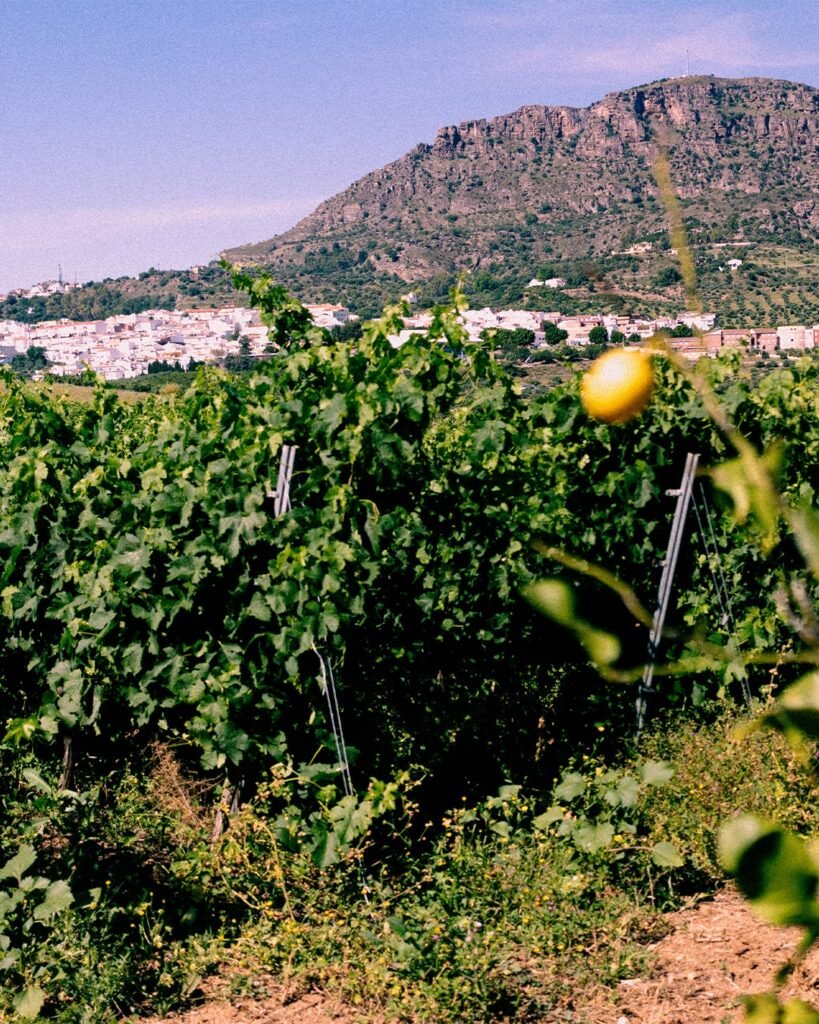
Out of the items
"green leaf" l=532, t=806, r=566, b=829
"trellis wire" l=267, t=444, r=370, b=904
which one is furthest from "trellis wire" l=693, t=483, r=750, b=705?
"trellis wire" l=267, t=444, r=370, b=904

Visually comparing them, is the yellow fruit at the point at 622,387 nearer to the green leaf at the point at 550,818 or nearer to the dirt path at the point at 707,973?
the dirt path at the point at 707,973

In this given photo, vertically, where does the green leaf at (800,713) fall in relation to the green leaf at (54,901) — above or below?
above

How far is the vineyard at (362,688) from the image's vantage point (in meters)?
3.20

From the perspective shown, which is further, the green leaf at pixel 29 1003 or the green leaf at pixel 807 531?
the green leaf at pixel 29 1003

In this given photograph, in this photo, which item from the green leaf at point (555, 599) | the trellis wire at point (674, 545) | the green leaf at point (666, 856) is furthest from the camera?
the trellis wire at point (674, 545)

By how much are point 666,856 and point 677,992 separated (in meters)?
0.51

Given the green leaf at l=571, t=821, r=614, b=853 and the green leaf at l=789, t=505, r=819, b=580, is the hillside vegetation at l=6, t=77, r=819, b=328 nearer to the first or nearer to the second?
the green leaf at l=571, t=821, r=614, b=853

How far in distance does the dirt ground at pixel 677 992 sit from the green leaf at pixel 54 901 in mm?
432

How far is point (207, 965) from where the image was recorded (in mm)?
3248

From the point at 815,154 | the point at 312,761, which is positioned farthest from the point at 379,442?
the point at 815,154

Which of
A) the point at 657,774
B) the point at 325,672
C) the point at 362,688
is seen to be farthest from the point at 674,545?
the point at 325,672

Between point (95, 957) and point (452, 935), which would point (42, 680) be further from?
point (452, 935)

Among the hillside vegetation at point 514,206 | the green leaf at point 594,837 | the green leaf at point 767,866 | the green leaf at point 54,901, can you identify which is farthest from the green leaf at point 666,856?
the hillside vegetation at point 514,206

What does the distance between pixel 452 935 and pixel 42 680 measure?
2297 millimetres
